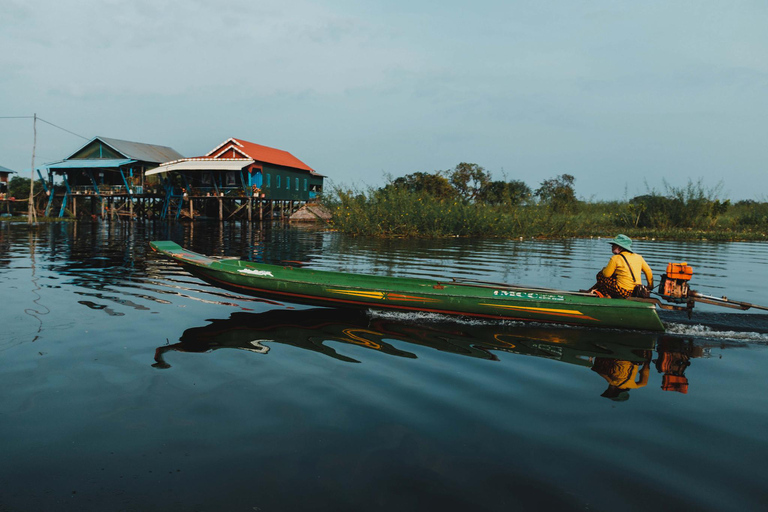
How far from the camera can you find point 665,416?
14.1 feet

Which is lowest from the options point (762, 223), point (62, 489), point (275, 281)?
point (62, 489)

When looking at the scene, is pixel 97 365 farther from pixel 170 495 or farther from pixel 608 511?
pixel 608 511

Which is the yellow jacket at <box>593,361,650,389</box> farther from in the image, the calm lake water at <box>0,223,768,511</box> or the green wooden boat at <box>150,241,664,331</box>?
the green wooden boat at <box>150,241,664,331</box>

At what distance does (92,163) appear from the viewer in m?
38.0

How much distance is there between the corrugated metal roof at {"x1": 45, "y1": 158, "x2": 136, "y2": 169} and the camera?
37.1 m

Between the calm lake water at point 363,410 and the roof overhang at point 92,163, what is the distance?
3267cm

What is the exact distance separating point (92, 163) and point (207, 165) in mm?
10390

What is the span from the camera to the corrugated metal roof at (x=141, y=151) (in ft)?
126

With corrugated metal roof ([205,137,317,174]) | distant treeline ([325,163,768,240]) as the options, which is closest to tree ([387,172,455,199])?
corrugated metal roof ([205,137,317,174])

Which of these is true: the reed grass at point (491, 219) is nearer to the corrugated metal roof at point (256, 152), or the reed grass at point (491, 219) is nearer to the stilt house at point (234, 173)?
the stilt house at point (234, 173)

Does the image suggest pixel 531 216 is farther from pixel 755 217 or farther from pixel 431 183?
pixel 431 183

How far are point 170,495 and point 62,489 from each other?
0.65 m

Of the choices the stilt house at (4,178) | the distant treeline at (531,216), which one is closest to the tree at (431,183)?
the distant treeline at (531,216)

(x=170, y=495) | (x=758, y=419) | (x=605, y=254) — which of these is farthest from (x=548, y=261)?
(x=170, y=495)
